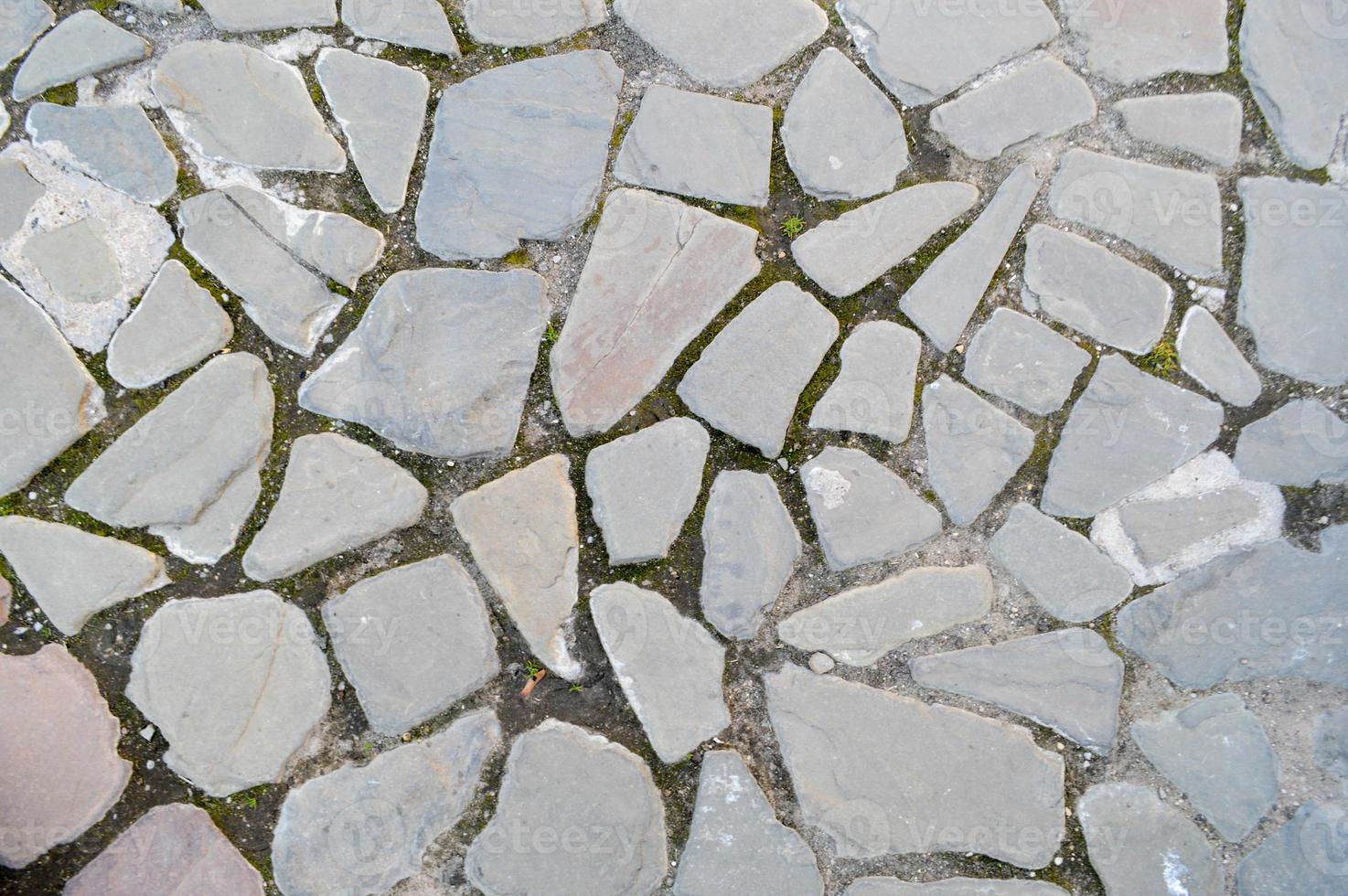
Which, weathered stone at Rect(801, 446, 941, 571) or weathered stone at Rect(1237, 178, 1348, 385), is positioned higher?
weathered stone at Rect(1237, 178, 1348, 385)

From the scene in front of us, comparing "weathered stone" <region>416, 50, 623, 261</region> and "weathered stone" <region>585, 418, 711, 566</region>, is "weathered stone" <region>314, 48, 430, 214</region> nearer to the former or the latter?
"weathered stone" <region>416, 50, 623, 261</region>

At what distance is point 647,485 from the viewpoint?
7.20 ft

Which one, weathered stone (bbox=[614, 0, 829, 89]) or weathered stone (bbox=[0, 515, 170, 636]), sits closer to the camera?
weathered stone (bbox=[0, 515, 170, 636])

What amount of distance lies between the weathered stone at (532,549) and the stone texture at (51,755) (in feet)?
3.21

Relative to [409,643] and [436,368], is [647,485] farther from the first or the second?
[409,643]

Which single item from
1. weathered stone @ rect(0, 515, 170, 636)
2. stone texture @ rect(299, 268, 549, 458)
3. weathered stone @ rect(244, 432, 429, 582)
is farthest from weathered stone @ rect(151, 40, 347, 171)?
weathered stone @ rect(0, 515, 170, 636)

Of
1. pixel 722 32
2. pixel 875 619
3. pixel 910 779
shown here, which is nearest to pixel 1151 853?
pixel 910 779

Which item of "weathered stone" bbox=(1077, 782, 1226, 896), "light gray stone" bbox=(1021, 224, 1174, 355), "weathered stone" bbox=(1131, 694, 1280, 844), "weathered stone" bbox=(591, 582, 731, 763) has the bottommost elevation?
"weathered stone" bbox=(1077, 782, 1226, 896)

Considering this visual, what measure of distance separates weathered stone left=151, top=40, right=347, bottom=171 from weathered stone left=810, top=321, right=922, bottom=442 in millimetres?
1365

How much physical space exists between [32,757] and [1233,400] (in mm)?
3038

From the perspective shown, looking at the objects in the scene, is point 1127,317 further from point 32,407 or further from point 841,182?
point 32,407

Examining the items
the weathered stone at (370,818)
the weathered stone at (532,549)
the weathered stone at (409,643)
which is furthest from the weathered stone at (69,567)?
the weathered stone at (532,549)

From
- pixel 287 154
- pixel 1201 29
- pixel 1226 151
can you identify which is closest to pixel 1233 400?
pixel 1226 151

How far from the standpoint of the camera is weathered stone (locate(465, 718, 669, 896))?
2.13 meters
